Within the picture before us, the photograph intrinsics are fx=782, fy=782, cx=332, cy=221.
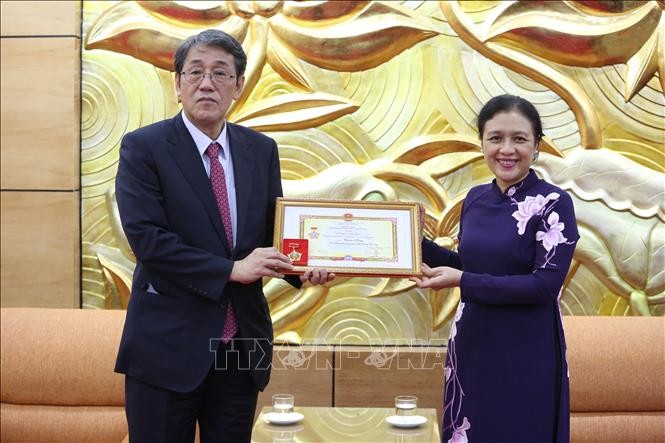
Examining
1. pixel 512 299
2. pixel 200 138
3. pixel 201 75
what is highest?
pixel 201 75

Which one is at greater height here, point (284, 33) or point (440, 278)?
point (284, 33)

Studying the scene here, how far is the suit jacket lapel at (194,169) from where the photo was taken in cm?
194

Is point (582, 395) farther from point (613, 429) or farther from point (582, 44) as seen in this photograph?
point (582, 44)

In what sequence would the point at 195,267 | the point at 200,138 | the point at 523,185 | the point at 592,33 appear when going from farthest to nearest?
the point at 592,33 < the point at 523,185 < the point at 200,138 < the point at 195,267

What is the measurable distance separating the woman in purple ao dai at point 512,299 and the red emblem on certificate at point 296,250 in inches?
13.0

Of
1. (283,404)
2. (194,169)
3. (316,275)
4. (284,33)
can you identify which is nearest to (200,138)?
(194,169)

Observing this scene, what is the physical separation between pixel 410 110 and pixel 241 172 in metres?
1.38

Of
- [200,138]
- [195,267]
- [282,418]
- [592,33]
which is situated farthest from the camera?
[592,33]

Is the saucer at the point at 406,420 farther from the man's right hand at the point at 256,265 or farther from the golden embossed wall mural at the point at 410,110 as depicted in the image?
the man's right hand at the point at 256,265

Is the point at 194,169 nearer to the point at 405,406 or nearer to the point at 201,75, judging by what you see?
the point at 201,75

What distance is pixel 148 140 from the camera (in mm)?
1970

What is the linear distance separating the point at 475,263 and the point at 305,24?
1527 mm

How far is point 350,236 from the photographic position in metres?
2.21

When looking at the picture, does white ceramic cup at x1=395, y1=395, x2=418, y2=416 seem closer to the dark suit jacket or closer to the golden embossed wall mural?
the golden embossed wall mural
